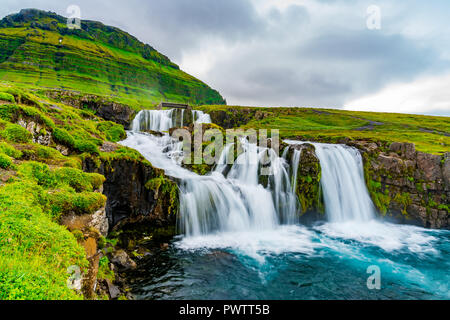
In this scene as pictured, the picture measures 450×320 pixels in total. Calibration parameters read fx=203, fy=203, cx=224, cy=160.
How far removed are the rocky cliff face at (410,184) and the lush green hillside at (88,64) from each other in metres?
68.9

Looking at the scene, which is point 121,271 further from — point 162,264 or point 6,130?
point 6,130

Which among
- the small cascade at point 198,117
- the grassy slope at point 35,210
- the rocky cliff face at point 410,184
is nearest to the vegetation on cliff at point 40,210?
the grassy slope at point 35,210

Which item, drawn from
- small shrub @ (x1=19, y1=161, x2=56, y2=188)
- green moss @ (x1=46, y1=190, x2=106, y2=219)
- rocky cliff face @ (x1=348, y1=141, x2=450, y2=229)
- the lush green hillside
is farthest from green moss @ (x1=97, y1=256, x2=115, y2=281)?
the lush green hillside

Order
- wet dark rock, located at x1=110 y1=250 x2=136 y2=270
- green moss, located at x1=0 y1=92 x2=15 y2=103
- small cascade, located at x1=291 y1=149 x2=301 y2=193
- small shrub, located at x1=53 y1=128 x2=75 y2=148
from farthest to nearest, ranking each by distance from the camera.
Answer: small cascade, located at x1=291 y1=149 x2=301 y2=193, small shrub, located at x1=53 y1=128 x2=75 y2=148, green moss, located at x1=0 y1=92 x2=15 y2=103, wet dark rock, located at x1=110 y1=250 x2=136 y2=270

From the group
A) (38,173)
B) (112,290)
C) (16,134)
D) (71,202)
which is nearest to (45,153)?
(16,134)

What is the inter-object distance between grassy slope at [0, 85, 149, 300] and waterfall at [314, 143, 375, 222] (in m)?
20.3

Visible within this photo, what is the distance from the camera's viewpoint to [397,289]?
405 inches

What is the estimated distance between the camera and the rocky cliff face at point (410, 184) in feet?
65.7

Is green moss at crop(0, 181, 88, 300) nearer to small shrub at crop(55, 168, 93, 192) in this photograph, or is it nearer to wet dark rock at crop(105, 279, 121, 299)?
small shrub at crop(55, 168, 93, 192)

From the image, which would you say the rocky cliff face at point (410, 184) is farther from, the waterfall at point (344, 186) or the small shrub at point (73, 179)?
the small shrub at point (73, 179)

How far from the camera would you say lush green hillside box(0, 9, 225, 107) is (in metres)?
94.9

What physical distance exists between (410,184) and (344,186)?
6.57 meters

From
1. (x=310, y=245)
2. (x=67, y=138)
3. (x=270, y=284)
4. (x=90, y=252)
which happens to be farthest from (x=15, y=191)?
(x=310, y=245)
